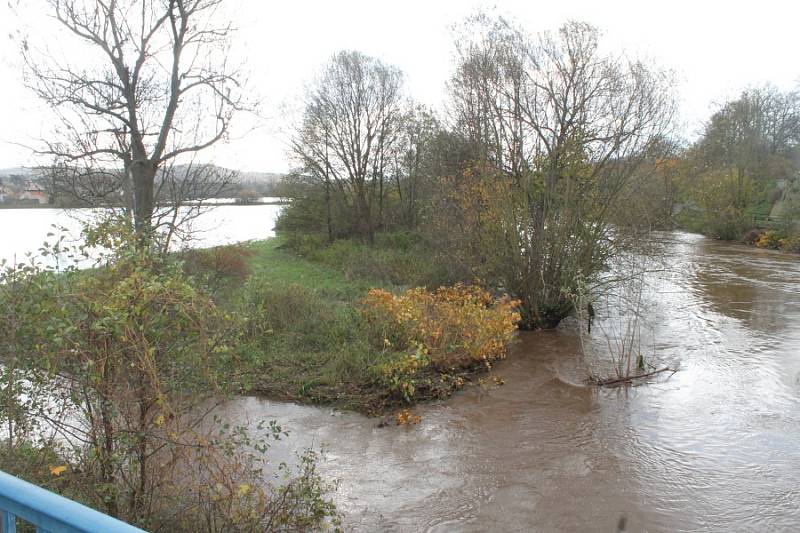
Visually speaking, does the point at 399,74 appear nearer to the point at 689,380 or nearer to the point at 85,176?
the point at 85,176

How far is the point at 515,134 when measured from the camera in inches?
496

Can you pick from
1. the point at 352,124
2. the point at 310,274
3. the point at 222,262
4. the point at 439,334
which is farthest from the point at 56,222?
the point at 352,124

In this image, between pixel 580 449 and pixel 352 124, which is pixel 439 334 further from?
pixel 352 124

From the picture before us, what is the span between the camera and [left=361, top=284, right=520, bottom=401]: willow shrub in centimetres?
900

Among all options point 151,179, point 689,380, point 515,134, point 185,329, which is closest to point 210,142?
point 151,179

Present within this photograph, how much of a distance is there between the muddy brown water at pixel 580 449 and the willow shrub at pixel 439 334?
0.49 metres

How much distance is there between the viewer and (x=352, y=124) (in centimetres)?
2412

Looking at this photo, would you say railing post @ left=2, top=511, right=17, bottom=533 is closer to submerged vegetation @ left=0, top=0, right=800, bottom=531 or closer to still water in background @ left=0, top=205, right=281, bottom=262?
submerged vegetation @ left=0, top=0, right=800, bottom=531

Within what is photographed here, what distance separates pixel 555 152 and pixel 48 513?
11.6 m

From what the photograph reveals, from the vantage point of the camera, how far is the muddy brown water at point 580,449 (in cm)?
534

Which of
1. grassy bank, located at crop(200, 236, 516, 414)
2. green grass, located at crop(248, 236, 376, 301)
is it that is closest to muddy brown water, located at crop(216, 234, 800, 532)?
grassy bank, located at crop(200, 236, 516, 414)

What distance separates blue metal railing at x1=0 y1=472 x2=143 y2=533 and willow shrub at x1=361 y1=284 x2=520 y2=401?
693 centimetres

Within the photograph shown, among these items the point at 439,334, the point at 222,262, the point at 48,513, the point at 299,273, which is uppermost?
the point at 48,513

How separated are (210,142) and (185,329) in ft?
26.9
